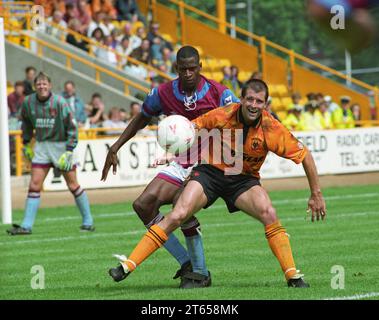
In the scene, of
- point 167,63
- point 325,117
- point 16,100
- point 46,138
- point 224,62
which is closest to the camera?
point 46,138

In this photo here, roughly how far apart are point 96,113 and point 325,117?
6.08 meters

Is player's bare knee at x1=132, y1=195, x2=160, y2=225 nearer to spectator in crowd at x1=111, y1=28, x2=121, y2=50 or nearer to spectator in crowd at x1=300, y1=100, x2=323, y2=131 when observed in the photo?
spectator in crowd at x1=300, y1=100, x2=323, y2=131

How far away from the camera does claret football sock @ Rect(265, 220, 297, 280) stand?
7.68 metres

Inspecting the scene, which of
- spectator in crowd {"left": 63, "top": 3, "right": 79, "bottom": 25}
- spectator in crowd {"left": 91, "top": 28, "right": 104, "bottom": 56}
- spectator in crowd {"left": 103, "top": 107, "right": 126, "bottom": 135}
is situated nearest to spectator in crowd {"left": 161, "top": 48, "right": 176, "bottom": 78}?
spectator in crowd {"left": 91, "top": 28, "right": 104, "bottom": 56}

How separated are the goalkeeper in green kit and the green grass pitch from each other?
431 mm

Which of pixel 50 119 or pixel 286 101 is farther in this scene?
pixel 286 101

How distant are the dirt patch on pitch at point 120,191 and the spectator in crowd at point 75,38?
6.93 m

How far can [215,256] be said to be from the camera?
35.7 ft

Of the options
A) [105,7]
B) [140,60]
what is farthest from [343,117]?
[105,7]

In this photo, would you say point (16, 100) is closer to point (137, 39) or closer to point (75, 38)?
point (75, 38)

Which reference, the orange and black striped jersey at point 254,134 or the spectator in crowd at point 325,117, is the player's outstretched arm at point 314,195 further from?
the spectator in crowd at point 325,117

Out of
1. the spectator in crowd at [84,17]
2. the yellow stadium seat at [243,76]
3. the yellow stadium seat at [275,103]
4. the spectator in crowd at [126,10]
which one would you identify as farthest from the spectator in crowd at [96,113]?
the yellow stadium seat at [275,103]

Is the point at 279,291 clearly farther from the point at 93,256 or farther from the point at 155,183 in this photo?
the point at 93,256
